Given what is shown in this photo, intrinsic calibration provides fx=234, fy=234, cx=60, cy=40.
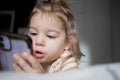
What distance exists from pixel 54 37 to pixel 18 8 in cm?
41

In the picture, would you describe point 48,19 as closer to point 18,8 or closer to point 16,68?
point 16,68

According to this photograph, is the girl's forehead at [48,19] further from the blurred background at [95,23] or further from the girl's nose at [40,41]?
the blurred background at [95,23]

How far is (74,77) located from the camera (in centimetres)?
13

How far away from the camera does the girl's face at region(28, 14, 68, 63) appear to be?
0.25m

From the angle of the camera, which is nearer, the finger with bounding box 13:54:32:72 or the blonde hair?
the finger with bounding box 13:54:32:72

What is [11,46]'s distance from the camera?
20 cm

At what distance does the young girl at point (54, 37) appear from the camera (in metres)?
0.26

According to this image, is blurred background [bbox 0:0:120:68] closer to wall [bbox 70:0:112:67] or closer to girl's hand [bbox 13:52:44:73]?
wall [bbox 70:0:112:67]

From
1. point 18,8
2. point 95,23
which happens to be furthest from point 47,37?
point 95,23

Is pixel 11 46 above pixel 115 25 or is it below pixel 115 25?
above

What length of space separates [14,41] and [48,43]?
0.07 meters

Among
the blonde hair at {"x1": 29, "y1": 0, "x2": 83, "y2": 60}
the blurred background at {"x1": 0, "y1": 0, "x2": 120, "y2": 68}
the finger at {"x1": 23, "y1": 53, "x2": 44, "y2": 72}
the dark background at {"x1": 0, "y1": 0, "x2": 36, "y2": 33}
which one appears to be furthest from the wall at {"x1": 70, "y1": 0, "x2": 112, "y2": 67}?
the finger at {"x1": 23, "y1": 53, "x2": 44, "y2": 72}

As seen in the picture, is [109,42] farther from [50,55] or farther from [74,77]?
[74,77]

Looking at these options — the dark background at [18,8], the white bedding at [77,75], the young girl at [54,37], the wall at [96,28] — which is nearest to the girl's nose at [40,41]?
the young girl at [54,37]
